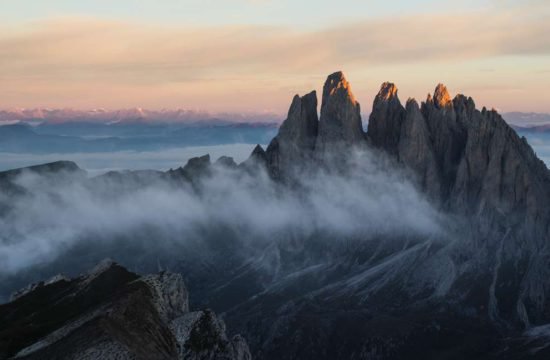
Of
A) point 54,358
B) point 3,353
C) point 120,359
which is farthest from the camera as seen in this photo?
point 3,353

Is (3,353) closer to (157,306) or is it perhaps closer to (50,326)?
(50,326)

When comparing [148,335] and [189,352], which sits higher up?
[148,335]

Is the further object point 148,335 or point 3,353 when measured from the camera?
point 3,353

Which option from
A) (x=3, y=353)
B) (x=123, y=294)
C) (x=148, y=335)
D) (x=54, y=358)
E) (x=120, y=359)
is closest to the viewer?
(x=120, y=359)

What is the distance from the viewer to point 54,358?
6196 inches

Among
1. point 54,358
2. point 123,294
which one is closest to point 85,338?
point 54,358

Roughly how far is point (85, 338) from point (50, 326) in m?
46.3

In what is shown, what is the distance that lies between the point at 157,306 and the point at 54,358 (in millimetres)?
45443

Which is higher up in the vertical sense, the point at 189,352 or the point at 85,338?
the point at 85,338

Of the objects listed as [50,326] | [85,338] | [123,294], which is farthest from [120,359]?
[50,326]

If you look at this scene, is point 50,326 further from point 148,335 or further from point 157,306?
point 148,335

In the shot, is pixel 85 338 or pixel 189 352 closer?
pixel 85 338

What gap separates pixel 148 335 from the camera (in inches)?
6703

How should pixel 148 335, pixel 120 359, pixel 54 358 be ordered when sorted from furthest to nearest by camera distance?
1. pixel 148 335
2. pixel 54 358
3. pixel 120 359
